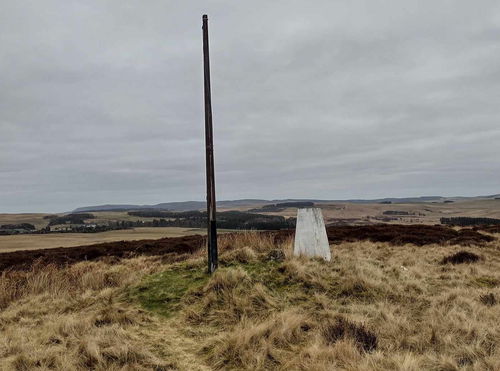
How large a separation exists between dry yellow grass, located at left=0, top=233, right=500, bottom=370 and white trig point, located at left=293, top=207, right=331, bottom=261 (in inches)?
20.5

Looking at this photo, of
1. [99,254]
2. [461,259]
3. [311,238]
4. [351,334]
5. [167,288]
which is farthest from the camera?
[99,254]

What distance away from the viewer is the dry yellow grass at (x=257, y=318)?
5230 millimetres

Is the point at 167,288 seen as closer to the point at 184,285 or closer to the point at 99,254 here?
the point at 184,285

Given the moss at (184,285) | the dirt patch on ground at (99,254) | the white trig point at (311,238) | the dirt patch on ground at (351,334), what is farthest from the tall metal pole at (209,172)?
the dirt patch on ground at (99,254)

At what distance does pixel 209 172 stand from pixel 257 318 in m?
3.57

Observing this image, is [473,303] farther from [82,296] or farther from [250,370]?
[82,296]

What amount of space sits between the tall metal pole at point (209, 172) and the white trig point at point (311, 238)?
2.58 m

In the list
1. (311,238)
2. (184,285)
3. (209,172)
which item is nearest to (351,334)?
(184,285)

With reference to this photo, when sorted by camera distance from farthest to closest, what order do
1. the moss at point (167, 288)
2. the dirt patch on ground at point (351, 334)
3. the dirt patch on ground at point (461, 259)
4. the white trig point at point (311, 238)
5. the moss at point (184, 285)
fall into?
the dirt patch on ground at point (461, 259), the white trig point at point (311, 238), the moss at point (184, 285), the moss at point (167, 288), the dirt patch on ground at point (351, 334)

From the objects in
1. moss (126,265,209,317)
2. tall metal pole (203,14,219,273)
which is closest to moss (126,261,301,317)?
moss (126,265,209,317)

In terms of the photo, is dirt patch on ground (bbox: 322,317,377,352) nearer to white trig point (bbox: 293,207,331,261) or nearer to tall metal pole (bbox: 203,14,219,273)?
tall metal pole (bbox: 203,14,219,273)

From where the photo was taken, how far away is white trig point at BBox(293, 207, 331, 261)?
427 inches

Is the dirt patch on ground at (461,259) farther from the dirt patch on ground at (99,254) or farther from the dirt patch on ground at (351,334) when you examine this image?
the dirt patch on ground at (99,254)

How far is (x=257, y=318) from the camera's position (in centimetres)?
693
